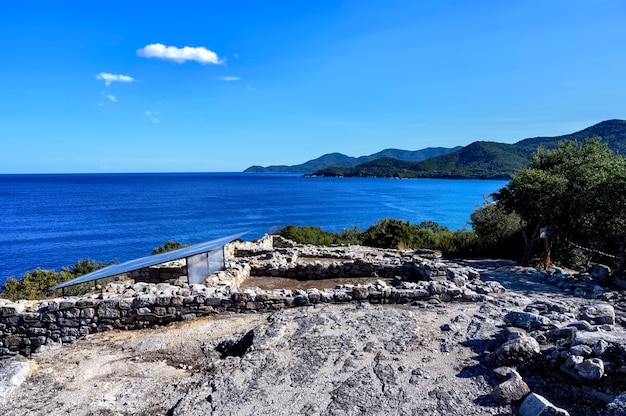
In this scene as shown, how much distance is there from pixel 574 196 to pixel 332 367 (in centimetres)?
1356

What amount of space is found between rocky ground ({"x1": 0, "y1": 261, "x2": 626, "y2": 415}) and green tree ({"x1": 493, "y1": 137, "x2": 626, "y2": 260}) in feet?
23.1

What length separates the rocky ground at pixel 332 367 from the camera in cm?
546

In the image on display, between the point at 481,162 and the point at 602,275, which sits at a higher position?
the point at 481,162

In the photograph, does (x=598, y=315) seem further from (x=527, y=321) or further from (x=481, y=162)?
(x=481, y=162)

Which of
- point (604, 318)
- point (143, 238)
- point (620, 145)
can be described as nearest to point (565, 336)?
point (604, 318)

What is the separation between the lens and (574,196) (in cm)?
1518

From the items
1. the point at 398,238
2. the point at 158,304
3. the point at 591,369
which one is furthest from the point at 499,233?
the point at 158,304

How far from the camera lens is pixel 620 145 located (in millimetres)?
73312

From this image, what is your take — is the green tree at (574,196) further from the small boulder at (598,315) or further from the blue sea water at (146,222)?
the blue sea water at (146,222)

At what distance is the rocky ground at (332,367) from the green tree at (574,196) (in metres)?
7.05

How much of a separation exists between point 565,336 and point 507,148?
173256 millimetres

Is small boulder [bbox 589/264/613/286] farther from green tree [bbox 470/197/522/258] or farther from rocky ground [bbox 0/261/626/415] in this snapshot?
green tree [bbox 470/197/522/258]

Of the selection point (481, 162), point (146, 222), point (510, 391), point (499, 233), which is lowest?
point (146, 222)

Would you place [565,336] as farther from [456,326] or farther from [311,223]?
[311,223]
